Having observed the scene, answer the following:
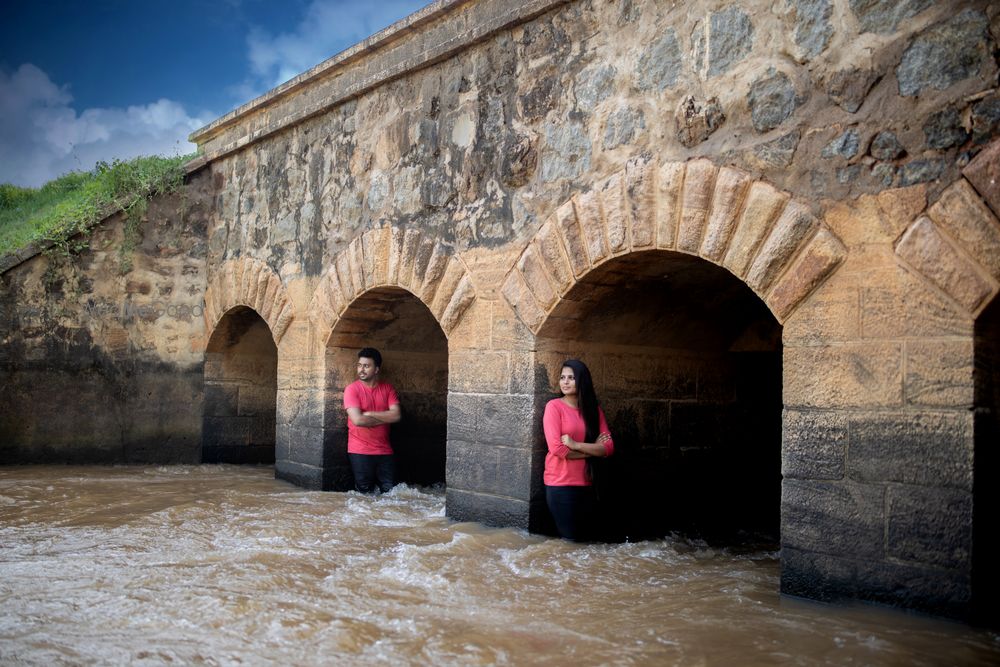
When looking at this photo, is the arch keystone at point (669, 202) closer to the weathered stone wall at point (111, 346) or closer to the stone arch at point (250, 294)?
the stone arch at point (250, 294)

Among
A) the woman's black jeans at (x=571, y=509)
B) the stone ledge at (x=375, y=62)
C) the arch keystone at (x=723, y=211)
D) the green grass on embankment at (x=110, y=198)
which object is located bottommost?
the woman's black jeans at (x=571, y=509)

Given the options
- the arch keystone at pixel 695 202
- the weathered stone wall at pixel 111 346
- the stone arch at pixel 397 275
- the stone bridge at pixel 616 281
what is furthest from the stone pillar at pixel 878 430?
the weathered stone wall at pixel 111 346

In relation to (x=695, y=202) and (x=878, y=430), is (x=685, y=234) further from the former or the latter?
(x=878, y=430)

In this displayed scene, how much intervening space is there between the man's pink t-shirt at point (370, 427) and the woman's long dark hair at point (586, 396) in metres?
2.52

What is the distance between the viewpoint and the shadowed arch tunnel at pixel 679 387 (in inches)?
205

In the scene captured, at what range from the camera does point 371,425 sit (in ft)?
22.9

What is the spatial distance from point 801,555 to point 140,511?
4693 millimetres

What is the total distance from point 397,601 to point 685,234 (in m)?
2.34

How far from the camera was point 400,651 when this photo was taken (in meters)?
3.10

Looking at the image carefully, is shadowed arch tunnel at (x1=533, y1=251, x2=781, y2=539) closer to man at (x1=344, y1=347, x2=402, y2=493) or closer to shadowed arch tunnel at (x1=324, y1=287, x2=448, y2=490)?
shadowed arch tunnel at (x1=324, y1=287, x2=448, y2=490)

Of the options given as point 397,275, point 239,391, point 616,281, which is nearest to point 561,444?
point 616,281

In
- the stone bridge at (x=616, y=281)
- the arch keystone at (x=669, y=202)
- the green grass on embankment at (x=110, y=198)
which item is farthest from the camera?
the green grass on embankment at (x=110, y=198)

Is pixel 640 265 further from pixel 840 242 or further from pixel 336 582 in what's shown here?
pixel 336 582

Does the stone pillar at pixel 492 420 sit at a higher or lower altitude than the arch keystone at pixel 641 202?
lower
